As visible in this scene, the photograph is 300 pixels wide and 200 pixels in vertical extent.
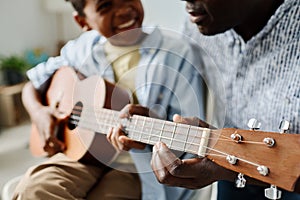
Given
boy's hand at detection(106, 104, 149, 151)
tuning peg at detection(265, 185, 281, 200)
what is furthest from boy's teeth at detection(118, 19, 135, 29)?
tuning peg at detection(265, 185, 281, 200)

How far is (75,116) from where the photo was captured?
27.2 inches

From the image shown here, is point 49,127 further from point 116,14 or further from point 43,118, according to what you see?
point 116,14

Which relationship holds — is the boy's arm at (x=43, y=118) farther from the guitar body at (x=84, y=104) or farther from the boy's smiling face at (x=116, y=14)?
the boy's smiling face at (x=116, y=14)

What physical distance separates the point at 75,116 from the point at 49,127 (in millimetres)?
81

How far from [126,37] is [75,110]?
0.16 meters

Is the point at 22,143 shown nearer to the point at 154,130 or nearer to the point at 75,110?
the point at 75,110

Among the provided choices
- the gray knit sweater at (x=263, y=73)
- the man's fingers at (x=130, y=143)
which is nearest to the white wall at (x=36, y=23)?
the gray knit sweater at (x=263, y=73)

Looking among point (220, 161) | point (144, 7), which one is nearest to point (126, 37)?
point (144, 7)

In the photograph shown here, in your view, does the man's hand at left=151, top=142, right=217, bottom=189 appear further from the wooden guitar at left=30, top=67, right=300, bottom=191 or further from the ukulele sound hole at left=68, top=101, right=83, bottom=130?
the ukulele sound hole at left=68, top=101, right=83, bottom=130

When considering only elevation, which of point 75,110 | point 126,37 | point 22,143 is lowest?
point 22,143

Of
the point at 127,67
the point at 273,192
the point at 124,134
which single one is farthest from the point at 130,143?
the point at 273,192

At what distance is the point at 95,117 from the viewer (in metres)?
0.66

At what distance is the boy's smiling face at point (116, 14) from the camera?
623mm

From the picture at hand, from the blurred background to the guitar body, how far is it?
0.06m
